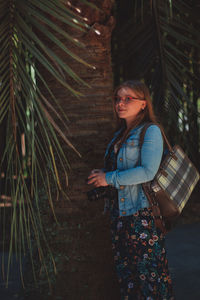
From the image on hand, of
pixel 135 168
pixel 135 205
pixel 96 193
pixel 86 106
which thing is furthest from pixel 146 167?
pixel 86 106

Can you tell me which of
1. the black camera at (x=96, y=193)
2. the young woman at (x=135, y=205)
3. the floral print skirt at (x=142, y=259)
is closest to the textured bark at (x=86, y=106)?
the black camera at (x=96, y=193)

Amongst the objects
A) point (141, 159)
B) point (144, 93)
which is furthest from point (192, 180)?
point (144, 93)

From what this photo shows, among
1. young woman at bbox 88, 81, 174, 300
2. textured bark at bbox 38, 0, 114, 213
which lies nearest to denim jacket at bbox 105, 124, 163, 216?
young woman at bbox 88, 81, 174, 300

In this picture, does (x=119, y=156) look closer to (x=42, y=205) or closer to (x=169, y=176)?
(x=169, y=176)

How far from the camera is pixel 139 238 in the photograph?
2.04 metres

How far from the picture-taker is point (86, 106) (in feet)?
8.16

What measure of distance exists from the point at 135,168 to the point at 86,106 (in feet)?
2.37

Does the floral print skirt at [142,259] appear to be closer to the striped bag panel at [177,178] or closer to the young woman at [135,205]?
the young woman at [135,205]

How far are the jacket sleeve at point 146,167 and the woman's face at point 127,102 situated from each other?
7.9 inches

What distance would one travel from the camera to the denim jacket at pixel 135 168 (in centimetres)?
196

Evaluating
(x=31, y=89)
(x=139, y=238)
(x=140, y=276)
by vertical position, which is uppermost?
(x=31, y=89)

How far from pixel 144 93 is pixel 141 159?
17.0 inches

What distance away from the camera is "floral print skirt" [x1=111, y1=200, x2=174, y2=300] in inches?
79.7

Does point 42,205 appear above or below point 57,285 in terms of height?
above
